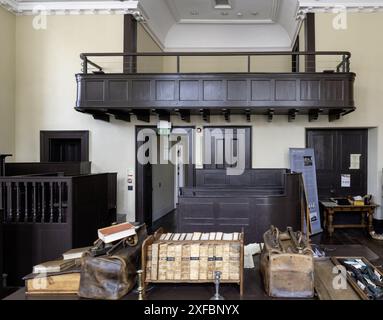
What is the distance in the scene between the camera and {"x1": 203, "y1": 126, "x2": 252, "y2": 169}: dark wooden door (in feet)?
23.9

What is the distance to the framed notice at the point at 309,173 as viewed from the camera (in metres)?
6.49

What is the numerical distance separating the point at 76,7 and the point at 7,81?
2.23m

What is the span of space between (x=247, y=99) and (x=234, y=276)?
4.94 meters

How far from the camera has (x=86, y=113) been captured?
6.82m

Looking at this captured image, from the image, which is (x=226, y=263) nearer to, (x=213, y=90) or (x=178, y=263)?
(x=178, y=263)

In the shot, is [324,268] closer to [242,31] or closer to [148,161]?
[148,161]

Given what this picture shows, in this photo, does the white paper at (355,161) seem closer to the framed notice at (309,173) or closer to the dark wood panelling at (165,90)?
the framed notice at (309,173)

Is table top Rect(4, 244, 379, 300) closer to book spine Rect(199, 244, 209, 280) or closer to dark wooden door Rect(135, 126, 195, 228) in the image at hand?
book spine Rect(199, 244, 209, 280)

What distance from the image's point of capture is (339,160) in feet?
23.5

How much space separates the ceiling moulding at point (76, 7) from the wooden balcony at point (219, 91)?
1.50 metres

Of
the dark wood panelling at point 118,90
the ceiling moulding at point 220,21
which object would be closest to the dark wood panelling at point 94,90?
the dark wood panelling at point 118,90

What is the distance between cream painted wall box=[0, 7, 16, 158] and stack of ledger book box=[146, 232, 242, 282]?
21.0 feet
